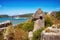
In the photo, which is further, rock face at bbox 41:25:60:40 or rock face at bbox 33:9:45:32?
rock face at bbox 33:9:45:32

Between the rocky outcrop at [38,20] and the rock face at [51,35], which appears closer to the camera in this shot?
the rock face at [51,35]

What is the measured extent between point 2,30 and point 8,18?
152cm

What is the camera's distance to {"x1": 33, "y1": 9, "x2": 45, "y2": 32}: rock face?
8.19m

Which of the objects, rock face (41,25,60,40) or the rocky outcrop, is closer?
→ rock face (41,25,60,40)

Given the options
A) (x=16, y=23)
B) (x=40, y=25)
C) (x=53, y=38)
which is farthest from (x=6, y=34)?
(x=53, y=38)

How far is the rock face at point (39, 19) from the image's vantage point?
8186mm

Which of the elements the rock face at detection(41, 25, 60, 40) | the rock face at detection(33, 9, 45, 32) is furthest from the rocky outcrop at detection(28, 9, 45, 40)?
the rock face at detection(41, 25, 60, 40)

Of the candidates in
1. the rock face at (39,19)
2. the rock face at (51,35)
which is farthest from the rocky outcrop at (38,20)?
the rock face at (51,35)

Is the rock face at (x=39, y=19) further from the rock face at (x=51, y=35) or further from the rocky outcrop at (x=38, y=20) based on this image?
the rock face at (x=51, y=35)

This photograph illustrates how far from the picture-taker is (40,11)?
9180mm

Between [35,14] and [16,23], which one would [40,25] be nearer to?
[35,14]

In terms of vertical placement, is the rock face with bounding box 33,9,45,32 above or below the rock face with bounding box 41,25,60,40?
above

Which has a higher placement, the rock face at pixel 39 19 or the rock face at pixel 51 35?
the rock face at pixel 39 19

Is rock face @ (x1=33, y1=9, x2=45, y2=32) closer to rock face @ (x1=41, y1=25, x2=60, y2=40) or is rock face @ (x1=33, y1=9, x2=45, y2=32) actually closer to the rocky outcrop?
the rocky outcrop
